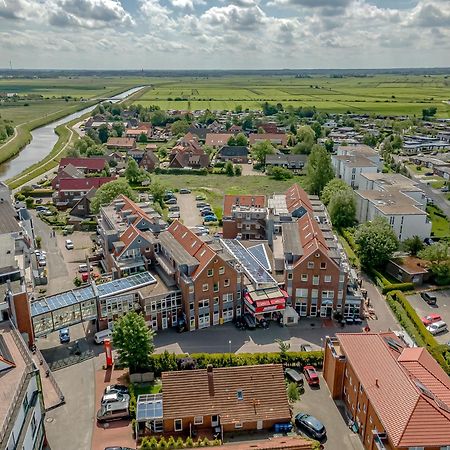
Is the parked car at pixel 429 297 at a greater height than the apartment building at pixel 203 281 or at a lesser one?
lesser

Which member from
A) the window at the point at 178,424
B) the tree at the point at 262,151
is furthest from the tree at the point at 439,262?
the tree at the point at 262,151

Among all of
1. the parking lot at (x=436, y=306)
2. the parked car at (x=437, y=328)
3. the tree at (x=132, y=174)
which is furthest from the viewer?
the tree at (x=132, y=174)

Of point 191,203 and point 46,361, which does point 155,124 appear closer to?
point 191,203

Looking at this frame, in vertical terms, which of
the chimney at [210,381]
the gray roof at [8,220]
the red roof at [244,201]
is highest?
the gray roof at [8,220]

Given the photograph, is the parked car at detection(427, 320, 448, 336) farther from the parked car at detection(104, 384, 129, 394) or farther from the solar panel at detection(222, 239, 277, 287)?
the parked car at detection(104, 384, 129, 394)

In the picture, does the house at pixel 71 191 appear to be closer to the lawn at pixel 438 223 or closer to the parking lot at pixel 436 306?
the parking lot at pixel 436 306

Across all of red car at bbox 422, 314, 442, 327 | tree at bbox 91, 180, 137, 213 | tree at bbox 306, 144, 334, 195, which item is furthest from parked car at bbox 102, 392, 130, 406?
tree at bbox 306, 144, 334, 195
